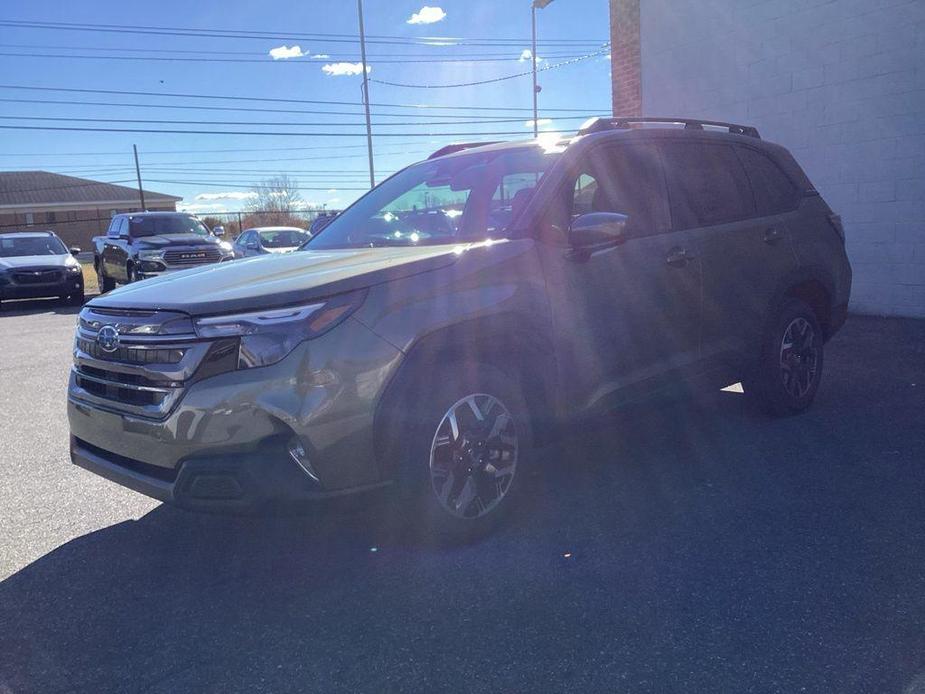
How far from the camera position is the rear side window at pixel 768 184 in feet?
16.9

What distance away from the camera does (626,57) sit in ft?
37.9

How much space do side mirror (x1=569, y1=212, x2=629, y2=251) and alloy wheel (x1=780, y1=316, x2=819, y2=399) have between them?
2103 millimetres

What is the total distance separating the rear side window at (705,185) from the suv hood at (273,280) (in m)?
1.70

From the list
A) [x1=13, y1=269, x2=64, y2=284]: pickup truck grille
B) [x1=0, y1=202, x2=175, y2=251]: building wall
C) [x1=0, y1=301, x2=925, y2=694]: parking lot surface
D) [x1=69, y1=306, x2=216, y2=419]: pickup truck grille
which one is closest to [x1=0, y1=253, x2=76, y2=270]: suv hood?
[x1=13, y1=269, x2=64, y2=284]: pickup truck grille

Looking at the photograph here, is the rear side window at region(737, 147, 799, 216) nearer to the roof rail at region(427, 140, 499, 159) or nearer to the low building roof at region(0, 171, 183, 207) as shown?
the roof rail at region(427, 140, 499, 159)

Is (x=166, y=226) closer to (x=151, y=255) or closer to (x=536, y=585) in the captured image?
(x=151, y=255)

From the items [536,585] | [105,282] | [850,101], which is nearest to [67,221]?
[105,282]

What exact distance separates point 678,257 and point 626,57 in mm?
8294

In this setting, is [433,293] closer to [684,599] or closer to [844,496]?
[684,599]

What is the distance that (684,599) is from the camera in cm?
297

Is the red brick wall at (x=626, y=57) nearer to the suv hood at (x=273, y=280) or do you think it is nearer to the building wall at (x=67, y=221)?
the suv hood at (x=273, y=280)

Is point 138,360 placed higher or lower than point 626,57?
lower

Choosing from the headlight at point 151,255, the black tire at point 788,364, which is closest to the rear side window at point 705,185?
the black tire at point 788,364

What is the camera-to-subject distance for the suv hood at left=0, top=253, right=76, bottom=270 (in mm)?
15601
